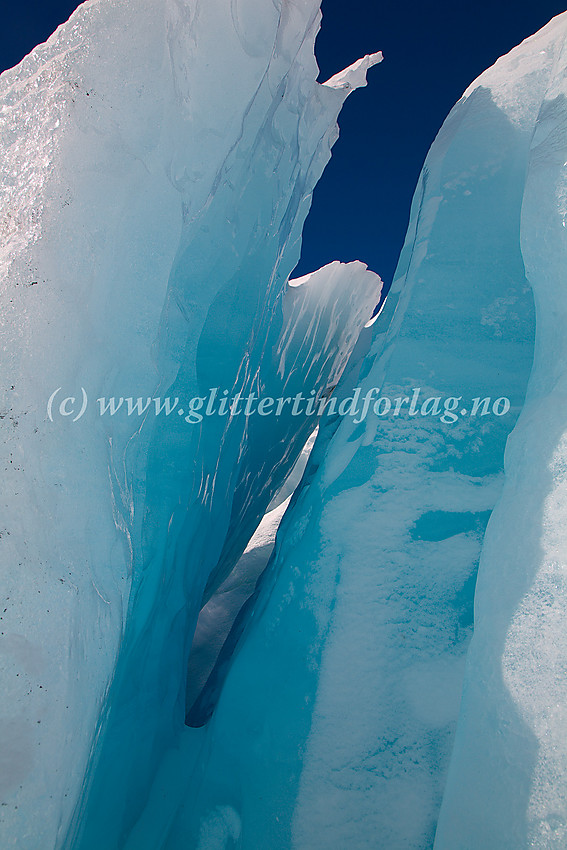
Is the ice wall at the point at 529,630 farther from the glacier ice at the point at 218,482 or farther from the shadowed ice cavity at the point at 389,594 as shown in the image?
the shadowed ice cavity at the point at 389,594

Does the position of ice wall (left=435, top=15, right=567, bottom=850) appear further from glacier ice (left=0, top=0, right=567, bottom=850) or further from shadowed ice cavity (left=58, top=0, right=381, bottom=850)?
shadowed ice cavity (left=58, top=0, right=381, bottom=850)

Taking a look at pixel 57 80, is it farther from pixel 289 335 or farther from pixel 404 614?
pixel 289 335

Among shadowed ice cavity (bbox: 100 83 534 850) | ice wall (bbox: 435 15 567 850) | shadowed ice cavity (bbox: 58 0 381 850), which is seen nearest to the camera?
ice wall (bbox: 435 15 567 850)

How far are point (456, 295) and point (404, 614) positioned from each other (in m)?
1.25

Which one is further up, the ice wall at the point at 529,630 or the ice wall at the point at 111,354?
the ice wall at the point at 111,354

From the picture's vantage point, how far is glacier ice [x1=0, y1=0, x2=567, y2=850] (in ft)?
3.13

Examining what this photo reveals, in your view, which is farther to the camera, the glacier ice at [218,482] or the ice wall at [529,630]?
the glacier ice at [218,482]

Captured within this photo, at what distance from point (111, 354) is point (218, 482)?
1.21 m

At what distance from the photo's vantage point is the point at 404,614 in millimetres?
1407

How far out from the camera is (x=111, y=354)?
1.19m

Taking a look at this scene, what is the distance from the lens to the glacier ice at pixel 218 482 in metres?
0.96

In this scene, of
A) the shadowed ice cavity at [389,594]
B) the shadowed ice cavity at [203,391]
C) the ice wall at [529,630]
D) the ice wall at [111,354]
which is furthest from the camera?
the shadowed ice cavity at [203,391]

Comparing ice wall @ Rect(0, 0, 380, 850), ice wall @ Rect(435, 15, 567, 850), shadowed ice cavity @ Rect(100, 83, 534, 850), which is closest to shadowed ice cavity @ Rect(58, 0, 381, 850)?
ice wall @ Rect(0, 0, 380, 850)

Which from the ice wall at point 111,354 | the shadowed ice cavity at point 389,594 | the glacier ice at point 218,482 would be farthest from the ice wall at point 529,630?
the ice wall at point 111,354
